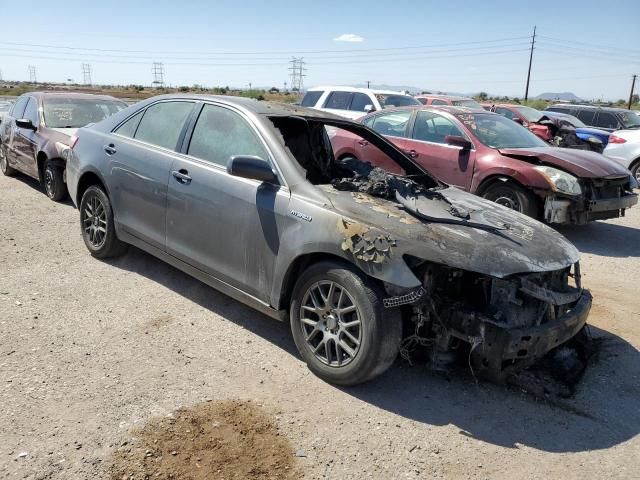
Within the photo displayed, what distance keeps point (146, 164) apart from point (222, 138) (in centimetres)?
88

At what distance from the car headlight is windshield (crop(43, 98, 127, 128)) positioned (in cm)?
682

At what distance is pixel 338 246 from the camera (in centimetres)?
339

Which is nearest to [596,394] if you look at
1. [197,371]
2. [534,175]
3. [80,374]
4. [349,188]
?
[349,188]

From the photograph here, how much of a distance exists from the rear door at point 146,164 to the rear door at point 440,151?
14.6 feet

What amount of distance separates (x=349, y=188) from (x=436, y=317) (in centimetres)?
117

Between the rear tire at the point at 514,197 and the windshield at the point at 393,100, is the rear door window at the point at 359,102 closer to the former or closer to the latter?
the windshield at the point at 393,100

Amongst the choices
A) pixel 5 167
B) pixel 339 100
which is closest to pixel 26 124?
pixel 5 167

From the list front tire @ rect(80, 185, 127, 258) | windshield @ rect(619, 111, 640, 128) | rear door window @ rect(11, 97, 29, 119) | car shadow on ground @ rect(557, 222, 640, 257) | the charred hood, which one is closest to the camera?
front tire @ rect(80, 185, 127, 258)

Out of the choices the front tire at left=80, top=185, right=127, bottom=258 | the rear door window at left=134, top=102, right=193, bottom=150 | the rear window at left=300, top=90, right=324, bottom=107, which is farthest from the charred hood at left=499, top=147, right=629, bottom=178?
the rear window at left=300, top=90, right=324, bottom=107

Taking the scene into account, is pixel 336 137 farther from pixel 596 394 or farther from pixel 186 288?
pixel 596 394

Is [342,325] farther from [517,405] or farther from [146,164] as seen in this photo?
[146,164]

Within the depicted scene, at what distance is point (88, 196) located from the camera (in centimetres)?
550

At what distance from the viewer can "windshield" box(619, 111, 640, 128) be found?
51.6 ft

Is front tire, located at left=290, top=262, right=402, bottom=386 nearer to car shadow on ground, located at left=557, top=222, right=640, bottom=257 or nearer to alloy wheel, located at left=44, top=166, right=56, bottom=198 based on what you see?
car shadow on ground, located at left=557, top=222, right=640, bottom=257
